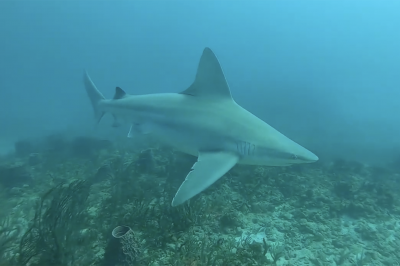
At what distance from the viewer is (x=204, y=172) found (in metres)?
3.67

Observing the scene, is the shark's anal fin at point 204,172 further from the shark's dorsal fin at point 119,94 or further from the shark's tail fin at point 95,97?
the shark's tail fin at point 95,97

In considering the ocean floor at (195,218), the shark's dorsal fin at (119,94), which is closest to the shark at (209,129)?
the shark's dorsal fin at (119,94)

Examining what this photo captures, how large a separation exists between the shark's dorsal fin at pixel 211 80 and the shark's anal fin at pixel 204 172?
1144 mm

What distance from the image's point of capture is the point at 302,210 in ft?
18.3

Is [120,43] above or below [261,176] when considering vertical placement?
above

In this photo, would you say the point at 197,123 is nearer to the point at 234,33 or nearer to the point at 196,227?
the point at 196,227

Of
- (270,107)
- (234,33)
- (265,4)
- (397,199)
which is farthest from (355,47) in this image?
(397,199)

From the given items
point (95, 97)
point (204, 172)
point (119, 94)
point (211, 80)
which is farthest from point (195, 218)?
point (95, 97)

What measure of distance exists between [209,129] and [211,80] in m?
0.93

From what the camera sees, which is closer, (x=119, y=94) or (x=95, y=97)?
(x=119, y=94)

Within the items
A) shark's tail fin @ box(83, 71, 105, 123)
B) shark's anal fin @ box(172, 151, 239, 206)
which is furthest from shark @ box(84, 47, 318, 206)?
shark's tail fin @ box(83, 71, 105, 123)

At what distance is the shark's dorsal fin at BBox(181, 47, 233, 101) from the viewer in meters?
4.78

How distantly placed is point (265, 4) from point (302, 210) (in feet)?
629

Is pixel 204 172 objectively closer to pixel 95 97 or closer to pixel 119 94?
pixel 119 94
